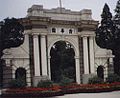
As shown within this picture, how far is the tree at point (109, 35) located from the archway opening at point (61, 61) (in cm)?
370

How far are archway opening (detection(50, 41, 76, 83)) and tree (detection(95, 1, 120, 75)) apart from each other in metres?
3.70

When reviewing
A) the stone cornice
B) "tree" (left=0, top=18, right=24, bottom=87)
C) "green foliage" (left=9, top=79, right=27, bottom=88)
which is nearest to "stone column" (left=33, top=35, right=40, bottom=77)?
the stone cornice

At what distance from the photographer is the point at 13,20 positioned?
118 feet

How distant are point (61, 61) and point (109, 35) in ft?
19.7

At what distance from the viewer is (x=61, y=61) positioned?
35562mm

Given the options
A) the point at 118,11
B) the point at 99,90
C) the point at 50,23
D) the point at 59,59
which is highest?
the point at 118,11

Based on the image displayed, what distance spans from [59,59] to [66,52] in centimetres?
136

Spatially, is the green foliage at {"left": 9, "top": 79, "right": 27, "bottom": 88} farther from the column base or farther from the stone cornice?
the stone cornice

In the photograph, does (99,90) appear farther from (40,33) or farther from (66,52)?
(66,52)

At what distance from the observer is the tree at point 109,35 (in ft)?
116

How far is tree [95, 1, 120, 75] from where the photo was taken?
116 ft

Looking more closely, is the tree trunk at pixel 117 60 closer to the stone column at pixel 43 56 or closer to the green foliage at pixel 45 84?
the stone column at pixel 43 56

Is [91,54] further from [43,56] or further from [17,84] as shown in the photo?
[17,84]

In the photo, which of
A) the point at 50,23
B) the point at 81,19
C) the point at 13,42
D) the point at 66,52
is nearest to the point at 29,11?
the point at 50,23
